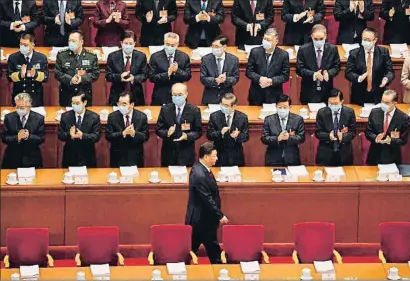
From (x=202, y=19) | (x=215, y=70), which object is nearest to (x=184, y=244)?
(x=215, y=70)

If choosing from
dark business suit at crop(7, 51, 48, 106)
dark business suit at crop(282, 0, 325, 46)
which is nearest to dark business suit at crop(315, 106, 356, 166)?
dark business suit at crop(282, 0, 325, 46)

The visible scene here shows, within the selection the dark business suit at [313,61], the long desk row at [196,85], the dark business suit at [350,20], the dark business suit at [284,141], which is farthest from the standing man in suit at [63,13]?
the dark business suit at [350,20]

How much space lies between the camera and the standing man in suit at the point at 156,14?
15398mm

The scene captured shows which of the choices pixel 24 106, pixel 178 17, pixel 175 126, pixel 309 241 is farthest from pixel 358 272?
pixel 178 17

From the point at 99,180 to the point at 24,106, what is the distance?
1.13 metres

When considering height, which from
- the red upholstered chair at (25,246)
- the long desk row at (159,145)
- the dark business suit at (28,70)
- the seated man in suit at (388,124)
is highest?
the dark business suit at (28,70)

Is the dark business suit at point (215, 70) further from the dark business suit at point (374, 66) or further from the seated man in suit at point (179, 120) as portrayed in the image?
the dark business suit at point (374, 66)

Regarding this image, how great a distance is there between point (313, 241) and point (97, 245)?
6.67ft

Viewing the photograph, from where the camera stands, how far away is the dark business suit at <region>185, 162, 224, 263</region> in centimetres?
1281

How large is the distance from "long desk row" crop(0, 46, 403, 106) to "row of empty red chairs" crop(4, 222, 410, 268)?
2.90 metres

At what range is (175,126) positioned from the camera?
13961 millimetres

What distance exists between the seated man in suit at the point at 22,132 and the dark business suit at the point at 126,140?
2.38 ft

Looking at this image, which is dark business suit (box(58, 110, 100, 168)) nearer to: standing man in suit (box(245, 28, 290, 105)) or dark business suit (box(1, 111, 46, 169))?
dark business suit (box(1, 111, 46, 169))

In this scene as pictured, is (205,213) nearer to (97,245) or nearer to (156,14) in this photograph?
(97,245)
